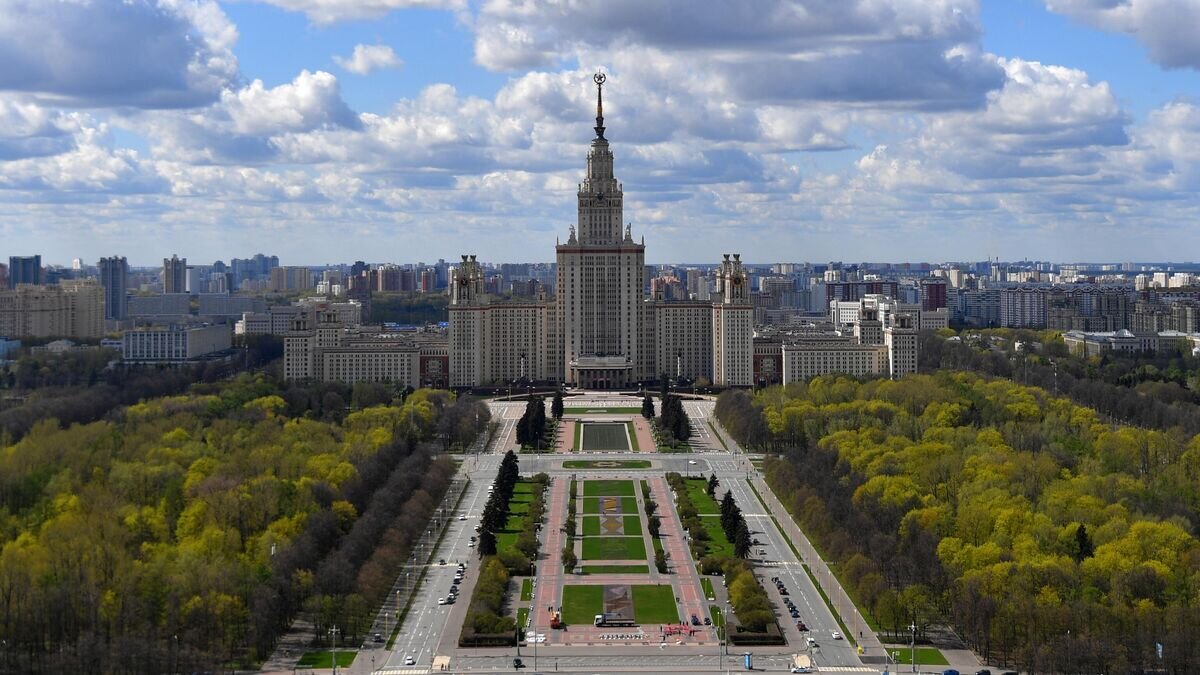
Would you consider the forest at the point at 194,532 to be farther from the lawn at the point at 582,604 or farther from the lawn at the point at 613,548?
the lawn at the point at 613,548

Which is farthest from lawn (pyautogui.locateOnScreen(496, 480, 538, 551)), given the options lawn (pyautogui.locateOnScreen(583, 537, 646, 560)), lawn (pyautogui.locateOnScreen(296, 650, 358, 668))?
lawn (pyautogui.locateOnScreen(296, 650, 358, 668))

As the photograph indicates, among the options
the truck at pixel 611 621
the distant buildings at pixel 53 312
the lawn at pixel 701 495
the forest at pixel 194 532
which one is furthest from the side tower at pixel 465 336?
the truck at pixel 611 621

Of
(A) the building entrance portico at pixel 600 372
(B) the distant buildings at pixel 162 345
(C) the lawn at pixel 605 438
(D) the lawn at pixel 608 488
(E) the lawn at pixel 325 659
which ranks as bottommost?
(E) the lawn at pixel 325 659

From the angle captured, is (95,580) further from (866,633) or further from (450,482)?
(450,482)

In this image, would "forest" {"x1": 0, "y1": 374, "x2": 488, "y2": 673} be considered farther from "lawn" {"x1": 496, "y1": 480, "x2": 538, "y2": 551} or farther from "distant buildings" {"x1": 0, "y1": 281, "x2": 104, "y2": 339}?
"distant buildings" {"x1": 0, "y1": 281, "x2": 104, "y2": 339}

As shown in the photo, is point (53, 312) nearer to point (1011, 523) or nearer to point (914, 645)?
point (1011, 523)

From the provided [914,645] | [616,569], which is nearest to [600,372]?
[616,569]

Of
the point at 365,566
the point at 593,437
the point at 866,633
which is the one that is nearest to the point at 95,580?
the point at 365,566

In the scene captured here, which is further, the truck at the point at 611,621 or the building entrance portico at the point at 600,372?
the building entrance portico at the point at 600,372
